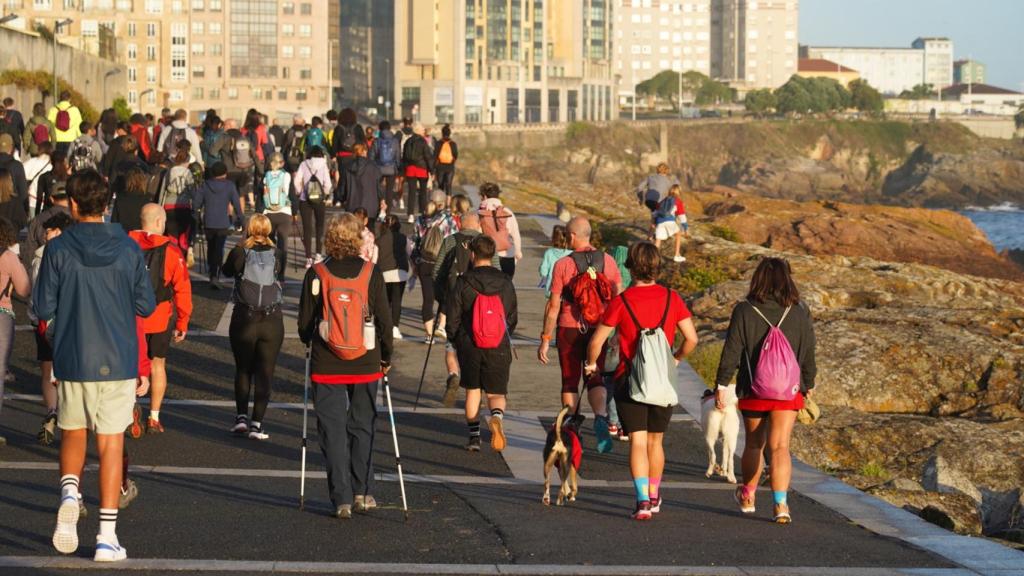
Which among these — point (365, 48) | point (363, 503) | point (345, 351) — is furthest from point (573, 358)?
point (365, 48)

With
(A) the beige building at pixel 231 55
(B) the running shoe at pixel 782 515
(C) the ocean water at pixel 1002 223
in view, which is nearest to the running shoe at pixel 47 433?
(B) the running shoe at pixel 782 515

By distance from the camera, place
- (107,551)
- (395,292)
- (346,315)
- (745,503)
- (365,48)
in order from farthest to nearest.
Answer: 1. (365,48)
2. (395,292)
3. (745,503)
4. (346,315)
5. (107,551)

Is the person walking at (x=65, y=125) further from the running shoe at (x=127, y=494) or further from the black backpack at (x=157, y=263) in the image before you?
the running shoe at (x=127, y=494)

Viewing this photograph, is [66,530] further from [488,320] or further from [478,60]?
[478,60]

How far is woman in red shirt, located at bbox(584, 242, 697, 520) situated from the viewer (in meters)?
9.18

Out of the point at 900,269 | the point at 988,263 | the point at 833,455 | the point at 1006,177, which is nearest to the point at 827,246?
the point at 988,263

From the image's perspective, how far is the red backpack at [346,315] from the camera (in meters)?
8.88

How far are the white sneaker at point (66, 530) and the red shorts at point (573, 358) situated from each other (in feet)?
14.1

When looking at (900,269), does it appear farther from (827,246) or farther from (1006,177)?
(1006,177)

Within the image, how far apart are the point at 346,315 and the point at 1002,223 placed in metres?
130

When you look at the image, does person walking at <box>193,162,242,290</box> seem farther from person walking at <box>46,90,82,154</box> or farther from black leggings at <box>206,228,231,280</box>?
person walking at <box>46,90,82,154</box>

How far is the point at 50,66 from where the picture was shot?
51.8 meters

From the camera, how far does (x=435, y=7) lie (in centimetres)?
15188

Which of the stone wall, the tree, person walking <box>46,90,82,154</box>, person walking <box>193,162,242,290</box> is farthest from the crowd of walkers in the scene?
the tree
